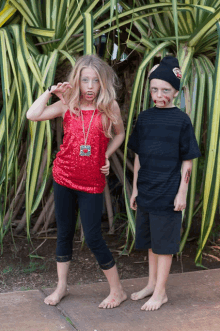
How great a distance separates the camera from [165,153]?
6.98 feet

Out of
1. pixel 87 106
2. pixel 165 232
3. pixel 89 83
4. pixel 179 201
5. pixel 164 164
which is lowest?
pixel 165 232

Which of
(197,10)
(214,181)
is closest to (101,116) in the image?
(214,181)

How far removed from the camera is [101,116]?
215cm

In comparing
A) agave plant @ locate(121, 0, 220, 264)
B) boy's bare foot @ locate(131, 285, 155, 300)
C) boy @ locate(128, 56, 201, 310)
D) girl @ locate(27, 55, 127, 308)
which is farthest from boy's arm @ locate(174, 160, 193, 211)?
boy's bare foot @ locate(131, 285, 155, 300)

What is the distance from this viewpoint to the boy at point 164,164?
2117 mm

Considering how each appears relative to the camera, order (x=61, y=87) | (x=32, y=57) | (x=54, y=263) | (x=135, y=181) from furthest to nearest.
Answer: (x=54, y=263), (x=32, y=57), (x=135, y=181), (x=61, y=87)

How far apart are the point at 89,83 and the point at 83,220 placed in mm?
614

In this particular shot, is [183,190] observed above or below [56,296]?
above

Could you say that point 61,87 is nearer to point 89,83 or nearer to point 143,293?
point 89,83

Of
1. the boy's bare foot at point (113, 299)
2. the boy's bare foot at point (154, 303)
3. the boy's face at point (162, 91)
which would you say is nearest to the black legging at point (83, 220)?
the boy's bare foot at point (113, 299)

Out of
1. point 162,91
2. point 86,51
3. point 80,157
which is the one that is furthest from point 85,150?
point 86,51

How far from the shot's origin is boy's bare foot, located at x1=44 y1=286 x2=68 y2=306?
2.20 metres

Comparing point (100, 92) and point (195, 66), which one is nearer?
point (100, 92)

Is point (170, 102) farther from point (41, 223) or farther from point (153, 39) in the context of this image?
point (41, 223)
